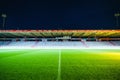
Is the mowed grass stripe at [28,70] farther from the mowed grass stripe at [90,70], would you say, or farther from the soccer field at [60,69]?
the mowed grass stripe at [90,70]

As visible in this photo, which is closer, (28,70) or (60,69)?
(28,70)

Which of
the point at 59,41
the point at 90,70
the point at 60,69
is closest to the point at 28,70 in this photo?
the point at 60,69

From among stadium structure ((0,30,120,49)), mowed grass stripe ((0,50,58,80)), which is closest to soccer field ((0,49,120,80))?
mowed grass stripe ((0,50,58,80))

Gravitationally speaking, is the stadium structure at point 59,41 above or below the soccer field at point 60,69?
above

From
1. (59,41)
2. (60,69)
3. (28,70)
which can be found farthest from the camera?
(59,41)

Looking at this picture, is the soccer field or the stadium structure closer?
the soccer field

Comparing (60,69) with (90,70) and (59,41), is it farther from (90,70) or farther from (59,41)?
(59,41)

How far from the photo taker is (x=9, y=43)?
119 feet

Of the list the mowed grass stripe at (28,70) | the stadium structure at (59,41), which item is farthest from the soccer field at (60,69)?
the stadium structure at (59,41)

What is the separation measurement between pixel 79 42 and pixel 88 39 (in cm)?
280

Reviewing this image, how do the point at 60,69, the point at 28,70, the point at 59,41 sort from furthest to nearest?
the point at 59,41, the point at 60,69, the point at 28,70

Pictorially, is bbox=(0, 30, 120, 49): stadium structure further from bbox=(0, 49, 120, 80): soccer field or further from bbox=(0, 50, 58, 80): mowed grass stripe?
bbox=(0, 50, 58, 80): mowed grass stripe
